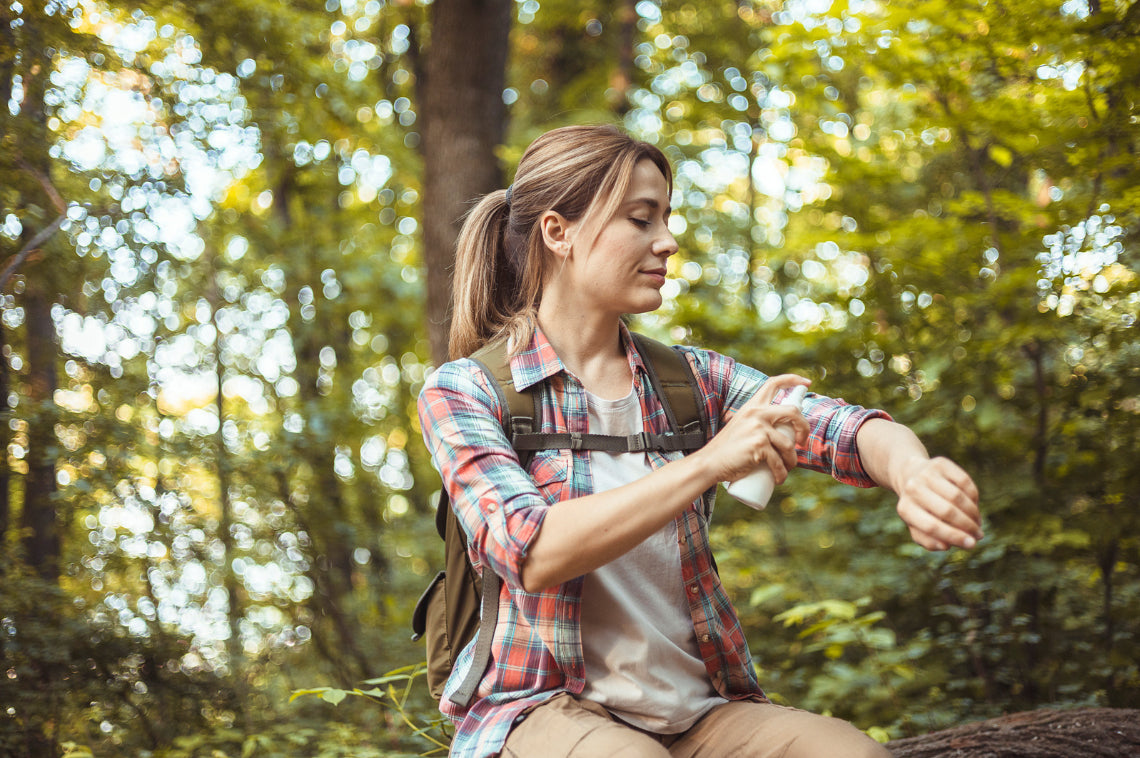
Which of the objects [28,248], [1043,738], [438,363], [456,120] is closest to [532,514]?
[1043,738]

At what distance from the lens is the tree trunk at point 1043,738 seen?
89.9 inches

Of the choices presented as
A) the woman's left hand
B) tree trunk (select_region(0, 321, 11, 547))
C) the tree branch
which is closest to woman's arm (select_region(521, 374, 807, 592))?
the woman's left hand

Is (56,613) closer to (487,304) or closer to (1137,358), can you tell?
(487,304)

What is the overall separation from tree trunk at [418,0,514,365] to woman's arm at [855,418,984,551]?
3.59 m

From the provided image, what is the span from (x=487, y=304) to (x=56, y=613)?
2.89 meters

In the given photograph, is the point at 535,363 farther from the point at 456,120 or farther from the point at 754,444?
the point at 456,120

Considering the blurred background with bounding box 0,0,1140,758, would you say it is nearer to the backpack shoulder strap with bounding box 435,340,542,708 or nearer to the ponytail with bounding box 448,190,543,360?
the backpack shoulder strap with bounding box 435,340,542,708

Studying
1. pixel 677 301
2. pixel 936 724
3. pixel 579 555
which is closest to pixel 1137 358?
pixel 936 724

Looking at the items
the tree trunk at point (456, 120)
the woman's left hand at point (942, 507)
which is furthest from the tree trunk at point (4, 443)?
the woman's left hand at point (942, 507)

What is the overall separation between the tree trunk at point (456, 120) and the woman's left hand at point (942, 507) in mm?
3694

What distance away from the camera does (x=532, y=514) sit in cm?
147

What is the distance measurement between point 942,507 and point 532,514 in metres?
0.73

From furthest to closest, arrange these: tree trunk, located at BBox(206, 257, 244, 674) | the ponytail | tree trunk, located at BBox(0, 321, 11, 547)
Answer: tree trunk, located at BBox(206, 257, 244, 674), tree trunk, located at BBox(0, 321, 11, 547), the ponytail

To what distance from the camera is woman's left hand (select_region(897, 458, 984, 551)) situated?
1391 mm
